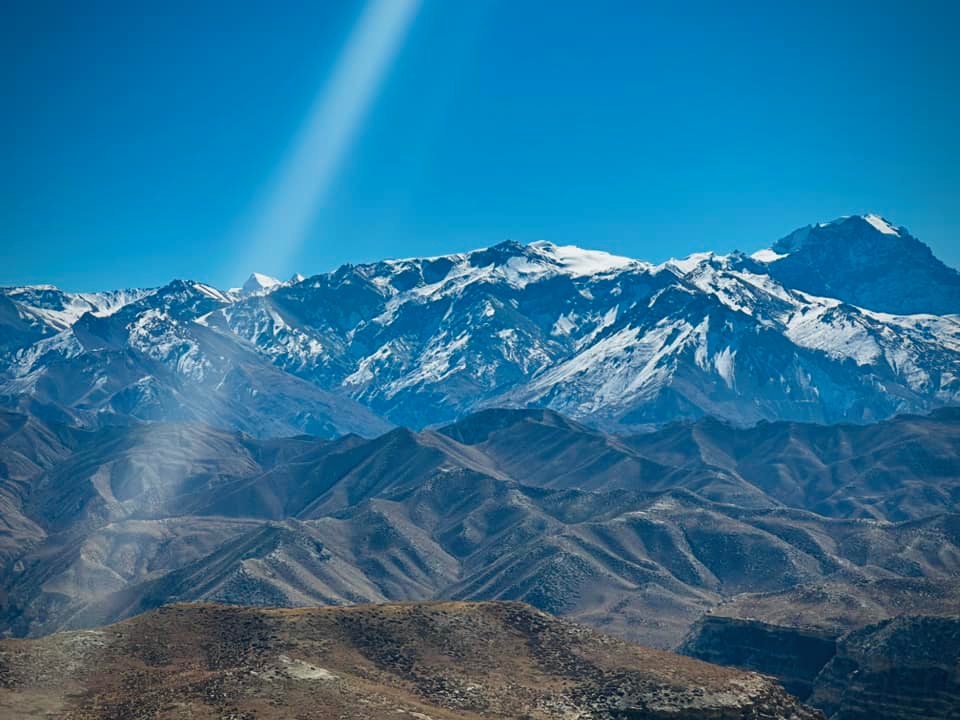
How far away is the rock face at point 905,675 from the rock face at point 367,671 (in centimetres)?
7804

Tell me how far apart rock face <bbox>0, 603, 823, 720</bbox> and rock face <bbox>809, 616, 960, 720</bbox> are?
78038mm

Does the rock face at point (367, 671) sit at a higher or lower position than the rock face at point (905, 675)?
higher

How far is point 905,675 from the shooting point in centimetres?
18325

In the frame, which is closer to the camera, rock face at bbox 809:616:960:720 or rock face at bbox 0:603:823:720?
rock face at bbox 0:603:823:720

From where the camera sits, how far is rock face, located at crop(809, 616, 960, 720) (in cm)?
17638

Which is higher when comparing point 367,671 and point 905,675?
point 367,671

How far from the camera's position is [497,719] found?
102 metres

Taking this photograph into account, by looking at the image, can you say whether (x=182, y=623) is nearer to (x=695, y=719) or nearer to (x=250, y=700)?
(x=250, y=700)

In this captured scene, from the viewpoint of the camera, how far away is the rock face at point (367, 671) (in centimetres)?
9944

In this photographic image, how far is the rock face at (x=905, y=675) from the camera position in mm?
176375

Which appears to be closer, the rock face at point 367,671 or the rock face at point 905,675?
the rock face at point 367,671

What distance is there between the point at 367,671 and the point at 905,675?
4065 inches

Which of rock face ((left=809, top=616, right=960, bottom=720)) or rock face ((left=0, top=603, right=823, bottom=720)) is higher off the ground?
rock face ((left=0, top=603, right=823, bottom=720))

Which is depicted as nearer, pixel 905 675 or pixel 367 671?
pixel 367 671
